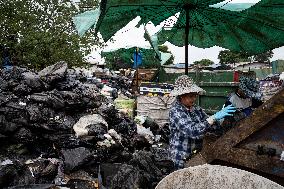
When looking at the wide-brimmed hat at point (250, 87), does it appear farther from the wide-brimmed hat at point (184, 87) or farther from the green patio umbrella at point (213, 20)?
the wide-brimmed hat at point (184, 87)

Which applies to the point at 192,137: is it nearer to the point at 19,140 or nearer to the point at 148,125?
the point at 19,140

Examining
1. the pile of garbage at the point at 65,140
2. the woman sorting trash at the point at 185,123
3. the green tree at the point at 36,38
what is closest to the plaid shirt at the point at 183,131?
the woman sorting trash at the point at 185,123

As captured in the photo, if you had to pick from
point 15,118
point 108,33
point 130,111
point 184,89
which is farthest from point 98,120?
point 184,89

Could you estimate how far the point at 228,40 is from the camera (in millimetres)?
5961

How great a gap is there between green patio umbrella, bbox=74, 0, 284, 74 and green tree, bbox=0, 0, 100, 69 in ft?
21.5

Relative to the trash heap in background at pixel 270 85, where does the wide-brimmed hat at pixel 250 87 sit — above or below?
above

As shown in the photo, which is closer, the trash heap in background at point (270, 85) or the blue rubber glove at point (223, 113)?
the blue rubber glove at point (223, 113)

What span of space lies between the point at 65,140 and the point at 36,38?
7.09m

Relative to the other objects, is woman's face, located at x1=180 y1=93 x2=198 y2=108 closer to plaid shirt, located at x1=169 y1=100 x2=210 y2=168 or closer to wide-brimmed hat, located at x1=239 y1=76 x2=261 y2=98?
plaid shirt, located at x1=169 y1=100 x2=210 y2=168

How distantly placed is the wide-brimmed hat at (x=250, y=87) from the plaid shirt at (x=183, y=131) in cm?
156

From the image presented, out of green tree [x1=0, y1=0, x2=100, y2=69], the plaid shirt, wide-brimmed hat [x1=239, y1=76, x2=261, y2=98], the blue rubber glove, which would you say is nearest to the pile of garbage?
the plaid shirt

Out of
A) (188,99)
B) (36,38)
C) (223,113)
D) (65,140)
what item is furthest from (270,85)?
(36,38)

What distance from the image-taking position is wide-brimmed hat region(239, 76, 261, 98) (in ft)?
16.5

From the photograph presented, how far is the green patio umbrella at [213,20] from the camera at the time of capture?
176 inches
